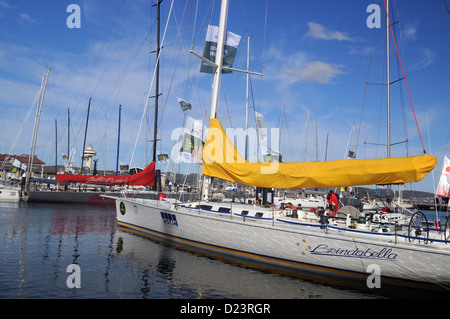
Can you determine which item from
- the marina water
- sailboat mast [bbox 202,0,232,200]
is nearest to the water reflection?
the marina water

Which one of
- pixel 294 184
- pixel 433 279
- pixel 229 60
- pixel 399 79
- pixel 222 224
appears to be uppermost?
pixel 399 79

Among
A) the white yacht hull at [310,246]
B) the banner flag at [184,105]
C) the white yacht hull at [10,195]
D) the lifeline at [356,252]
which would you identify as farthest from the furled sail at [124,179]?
the white yacht hull at [10,195]

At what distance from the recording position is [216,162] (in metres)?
13.5

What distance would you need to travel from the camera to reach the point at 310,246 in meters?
11.2

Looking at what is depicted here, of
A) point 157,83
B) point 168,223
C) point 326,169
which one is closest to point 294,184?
point 326,169

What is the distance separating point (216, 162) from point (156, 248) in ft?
17.1

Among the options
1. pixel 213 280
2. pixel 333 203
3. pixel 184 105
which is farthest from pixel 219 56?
pixel 213 280

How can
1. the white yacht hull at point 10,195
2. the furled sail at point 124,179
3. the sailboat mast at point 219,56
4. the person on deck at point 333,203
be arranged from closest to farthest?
the person on deck at point 333,203
the sailboat mast at point 219,56
the furled sail at point 124,179
the white yacht hull at point 10,195

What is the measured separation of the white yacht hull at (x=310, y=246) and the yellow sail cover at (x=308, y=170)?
1732 mm

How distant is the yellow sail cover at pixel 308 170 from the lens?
32.8ft

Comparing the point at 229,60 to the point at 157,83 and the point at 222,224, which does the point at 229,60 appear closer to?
the point at 222,224

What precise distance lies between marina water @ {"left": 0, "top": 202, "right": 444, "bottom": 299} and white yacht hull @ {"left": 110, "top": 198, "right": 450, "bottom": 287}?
0.59 m

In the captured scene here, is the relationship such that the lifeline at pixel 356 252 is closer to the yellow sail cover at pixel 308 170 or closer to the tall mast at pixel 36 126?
the yellow sail cover at pixel 308 170

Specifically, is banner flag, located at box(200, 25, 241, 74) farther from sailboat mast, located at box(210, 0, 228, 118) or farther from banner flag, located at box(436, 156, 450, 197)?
banner flag, located at box(436, 156, 450, 197)
